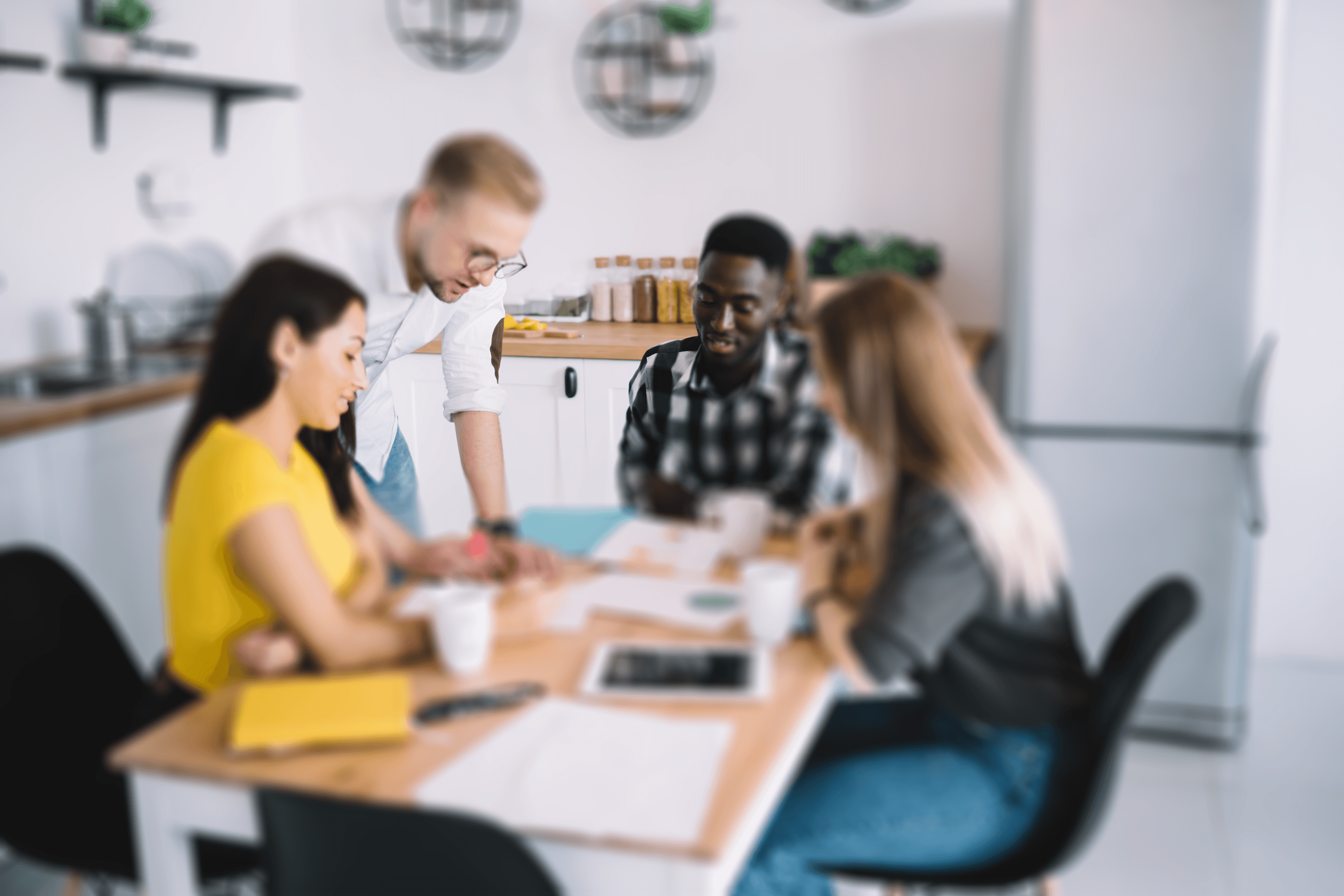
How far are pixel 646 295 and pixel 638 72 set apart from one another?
0.43m

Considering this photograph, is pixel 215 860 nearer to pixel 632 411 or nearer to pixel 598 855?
pixel 598 855

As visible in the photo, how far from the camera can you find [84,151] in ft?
5.50

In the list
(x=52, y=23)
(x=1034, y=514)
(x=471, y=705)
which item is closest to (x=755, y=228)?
(x=471, y=705)

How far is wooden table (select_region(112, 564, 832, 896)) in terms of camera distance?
657 millimetres

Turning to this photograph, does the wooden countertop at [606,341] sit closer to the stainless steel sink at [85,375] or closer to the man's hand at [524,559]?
the man's hand at [524,559]

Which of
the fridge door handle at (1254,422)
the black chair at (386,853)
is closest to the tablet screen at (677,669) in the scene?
the black chair at (386,853)

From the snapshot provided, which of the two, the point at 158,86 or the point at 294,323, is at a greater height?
the point at 158,86

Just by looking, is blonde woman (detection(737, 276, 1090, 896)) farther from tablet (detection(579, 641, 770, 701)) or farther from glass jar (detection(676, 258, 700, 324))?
glass jar (detection(676, 258, 700, 324))

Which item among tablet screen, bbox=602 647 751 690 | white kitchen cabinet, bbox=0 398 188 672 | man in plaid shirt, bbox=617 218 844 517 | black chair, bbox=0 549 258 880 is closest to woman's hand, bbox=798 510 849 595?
tablet screen, bbox=602 647 751 690

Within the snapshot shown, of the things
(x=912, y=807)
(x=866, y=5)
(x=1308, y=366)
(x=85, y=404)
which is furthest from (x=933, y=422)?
(x=1308, y=366)

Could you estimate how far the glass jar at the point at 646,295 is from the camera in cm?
13

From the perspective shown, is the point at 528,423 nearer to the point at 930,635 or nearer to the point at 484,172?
the point at 484,172

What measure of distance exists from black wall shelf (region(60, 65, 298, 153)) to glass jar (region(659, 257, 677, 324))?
140cm

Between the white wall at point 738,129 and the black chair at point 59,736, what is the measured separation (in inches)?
18.1
